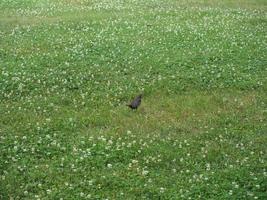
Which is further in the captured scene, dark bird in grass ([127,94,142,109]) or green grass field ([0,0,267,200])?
dark bird in grass ([127,94,142,109])

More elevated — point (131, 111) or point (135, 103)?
point (135, 103)

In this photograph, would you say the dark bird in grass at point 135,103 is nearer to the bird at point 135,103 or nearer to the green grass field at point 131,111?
the bird at point 135,103

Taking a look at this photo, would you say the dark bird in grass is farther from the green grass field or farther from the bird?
the green grass field

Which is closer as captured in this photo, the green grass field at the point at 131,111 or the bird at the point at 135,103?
the green grass field at the point at 131,111

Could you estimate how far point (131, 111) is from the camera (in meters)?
14.2

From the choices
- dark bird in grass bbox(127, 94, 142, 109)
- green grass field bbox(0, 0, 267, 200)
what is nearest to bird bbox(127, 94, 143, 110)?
dark bird in grass bbox(127, 94, 142, 109)

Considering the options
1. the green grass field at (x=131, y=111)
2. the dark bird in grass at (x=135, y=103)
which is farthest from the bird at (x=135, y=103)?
the green grass field at (x=131, y=111)

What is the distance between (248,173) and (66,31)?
1375 cm

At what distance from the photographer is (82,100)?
14.8 metres

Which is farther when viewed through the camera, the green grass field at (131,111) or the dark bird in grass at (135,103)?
the dark bird in grass at (135,103)

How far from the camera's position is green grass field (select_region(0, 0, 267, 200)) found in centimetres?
1045

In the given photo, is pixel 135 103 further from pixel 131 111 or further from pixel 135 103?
pixel 131 111

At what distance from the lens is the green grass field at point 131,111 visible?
1045 cm

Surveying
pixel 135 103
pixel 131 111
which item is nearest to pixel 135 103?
pixel 135 103
